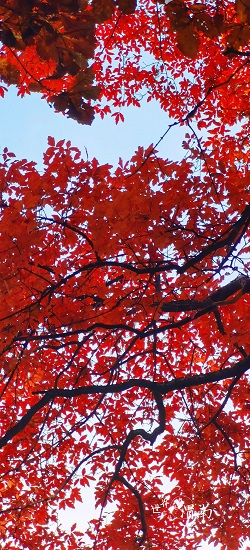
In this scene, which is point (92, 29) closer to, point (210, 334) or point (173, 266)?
point (173, 266)

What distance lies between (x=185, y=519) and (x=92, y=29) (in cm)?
731

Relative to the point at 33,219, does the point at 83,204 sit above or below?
above

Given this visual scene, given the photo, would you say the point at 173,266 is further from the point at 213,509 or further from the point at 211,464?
the point at 213,509

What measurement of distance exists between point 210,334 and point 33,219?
3825mm

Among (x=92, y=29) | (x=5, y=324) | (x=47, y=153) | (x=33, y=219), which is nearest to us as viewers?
(x=92, y=29)

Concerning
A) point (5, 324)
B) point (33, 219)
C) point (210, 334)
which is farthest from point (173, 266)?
point (210, 334)

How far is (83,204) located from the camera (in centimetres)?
539

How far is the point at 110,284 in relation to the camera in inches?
224

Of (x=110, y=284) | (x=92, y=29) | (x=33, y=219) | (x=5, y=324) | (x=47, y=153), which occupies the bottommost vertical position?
(x=92, y=29)

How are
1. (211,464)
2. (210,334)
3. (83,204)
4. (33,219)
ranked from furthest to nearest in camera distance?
(210,334) → (211,464) → (83,204) → (33,219)

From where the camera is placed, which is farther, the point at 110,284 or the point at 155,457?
the point at 155,457

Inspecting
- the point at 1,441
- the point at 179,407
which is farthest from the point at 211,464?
the point at 1,441

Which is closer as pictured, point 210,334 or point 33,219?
point 33,219

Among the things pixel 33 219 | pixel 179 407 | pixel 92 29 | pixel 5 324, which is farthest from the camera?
pixel 179 407
